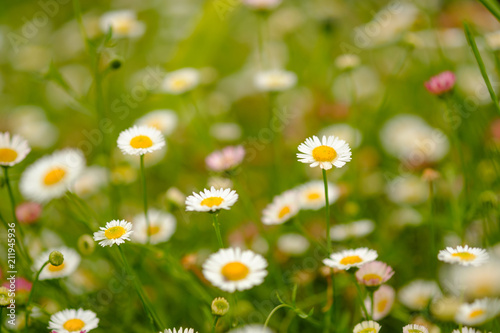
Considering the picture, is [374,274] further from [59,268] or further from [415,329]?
[59,268]

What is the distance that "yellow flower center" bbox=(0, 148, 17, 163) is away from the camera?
2.44ft

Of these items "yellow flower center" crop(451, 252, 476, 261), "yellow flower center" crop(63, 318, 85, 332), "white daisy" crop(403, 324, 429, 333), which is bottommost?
"white daisy" crop(403, 324, 429, 333)

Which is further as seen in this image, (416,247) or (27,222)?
(416,247)

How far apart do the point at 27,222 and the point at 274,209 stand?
18.2 inches

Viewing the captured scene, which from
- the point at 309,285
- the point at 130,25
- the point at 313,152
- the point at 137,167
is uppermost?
the point at 130,25

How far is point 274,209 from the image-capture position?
83 centimetres

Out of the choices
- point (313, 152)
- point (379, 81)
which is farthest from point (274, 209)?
point (379, 81)

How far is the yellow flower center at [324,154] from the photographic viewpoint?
2.22ft

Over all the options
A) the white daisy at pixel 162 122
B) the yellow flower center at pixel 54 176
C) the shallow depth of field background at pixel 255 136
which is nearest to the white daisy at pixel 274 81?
the shallow depth of field background at pixel 255 136

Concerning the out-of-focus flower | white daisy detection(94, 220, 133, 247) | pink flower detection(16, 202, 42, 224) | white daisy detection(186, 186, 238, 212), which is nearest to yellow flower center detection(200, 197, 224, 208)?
white daisy detection(186, 186, 238, 212)

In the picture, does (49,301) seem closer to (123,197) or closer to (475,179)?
(123,197)

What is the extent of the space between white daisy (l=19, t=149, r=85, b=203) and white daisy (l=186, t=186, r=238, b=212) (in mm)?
304

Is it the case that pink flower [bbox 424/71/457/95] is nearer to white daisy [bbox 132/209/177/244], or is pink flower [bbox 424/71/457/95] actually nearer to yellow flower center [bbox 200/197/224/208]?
yellow flower center [bbox 200/197/224/208]

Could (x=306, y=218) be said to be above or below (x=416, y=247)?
above
